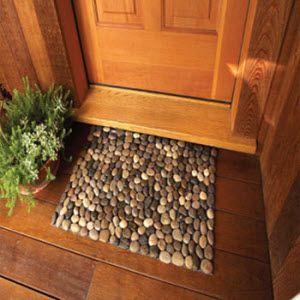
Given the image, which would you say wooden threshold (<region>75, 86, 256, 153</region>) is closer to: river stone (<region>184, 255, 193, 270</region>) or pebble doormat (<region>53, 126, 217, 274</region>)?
pebble doormat (<region>53, 126, 217, 274</region>)

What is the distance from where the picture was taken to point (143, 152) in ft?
4.75

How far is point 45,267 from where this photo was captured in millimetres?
1115

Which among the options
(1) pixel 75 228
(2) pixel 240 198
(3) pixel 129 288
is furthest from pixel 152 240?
(2) pixel 240 198

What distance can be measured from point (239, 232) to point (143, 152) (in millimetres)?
590

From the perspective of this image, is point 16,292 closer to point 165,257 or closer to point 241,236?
point 165,257

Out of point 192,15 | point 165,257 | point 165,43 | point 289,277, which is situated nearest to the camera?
point 289,277

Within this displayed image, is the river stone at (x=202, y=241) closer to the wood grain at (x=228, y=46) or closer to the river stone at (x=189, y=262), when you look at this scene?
the river stone at (x=189, y=262)

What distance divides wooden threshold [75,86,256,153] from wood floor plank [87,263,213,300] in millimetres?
657

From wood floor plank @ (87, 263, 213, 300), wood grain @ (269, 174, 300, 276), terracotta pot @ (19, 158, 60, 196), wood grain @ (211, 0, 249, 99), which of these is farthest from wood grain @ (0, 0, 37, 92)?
wood grain @ (269, 174, 300, 276)

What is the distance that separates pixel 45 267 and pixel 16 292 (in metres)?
0.13

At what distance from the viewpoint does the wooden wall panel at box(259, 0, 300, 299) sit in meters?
0.86

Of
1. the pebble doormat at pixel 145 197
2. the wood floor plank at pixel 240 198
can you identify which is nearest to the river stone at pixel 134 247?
the pebble doormat at pixel 145 197

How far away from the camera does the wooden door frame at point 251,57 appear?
0.98 metres

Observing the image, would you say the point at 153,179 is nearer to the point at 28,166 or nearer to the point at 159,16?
the point at 28,166
